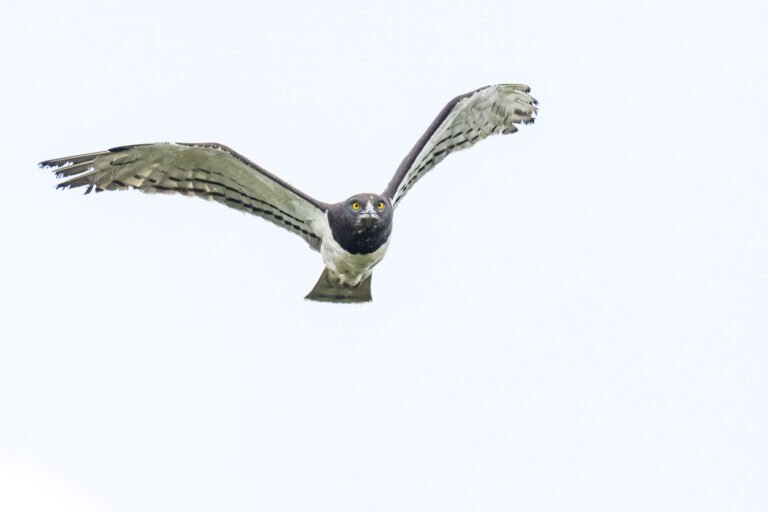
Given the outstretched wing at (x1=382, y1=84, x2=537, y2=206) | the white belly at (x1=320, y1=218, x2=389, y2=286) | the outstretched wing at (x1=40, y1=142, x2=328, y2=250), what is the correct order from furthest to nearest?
the outstretched wing at (x1=382, y1=84, x2=537, y2=206) → the white belly at (x1=320, y1=218, x2=389, y2=286) → the outstretched wing at (x1=40, y1=142, x2=328, y2=250)

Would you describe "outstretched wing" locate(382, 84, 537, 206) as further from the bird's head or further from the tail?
the tail

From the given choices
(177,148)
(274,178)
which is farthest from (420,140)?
(177,148)

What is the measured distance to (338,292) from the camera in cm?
1961

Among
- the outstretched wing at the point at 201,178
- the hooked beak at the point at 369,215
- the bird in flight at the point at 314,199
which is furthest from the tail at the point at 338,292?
the hooked beak at the point at 369,215

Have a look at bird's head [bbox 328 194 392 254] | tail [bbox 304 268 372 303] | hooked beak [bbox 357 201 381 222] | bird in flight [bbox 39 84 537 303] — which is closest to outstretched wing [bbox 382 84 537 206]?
bird in flight [bbox 39 84 537 303]

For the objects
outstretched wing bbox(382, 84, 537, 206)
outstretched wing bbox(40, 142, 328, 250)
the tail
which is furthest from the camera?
the tail

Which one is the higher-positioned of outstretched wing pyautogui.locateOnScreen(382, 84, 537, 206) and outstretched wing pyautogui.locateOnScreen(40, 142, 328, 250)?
outstretched wing pyautogui.locateOnScreen(382, 84, 537, 206)

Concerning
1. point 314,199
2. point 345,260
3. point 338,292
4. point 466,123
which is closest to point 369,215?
point 345,260

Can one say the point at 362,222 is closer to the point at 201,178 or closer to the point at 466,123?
the point at 201,178

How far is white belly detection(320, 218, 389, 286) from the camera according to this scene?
1844 centimetres

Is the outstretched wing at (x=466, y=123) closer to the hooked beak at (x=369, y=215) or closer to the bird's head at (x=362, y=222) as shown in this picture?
the bird's head at (x=362, y=222)

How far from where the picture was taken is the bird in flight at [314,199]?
1784 cm

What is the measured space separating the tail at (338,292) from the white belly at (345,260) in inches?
7.0

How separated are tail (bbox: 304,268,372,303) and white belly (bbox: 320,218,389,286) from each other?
178 millimetres
